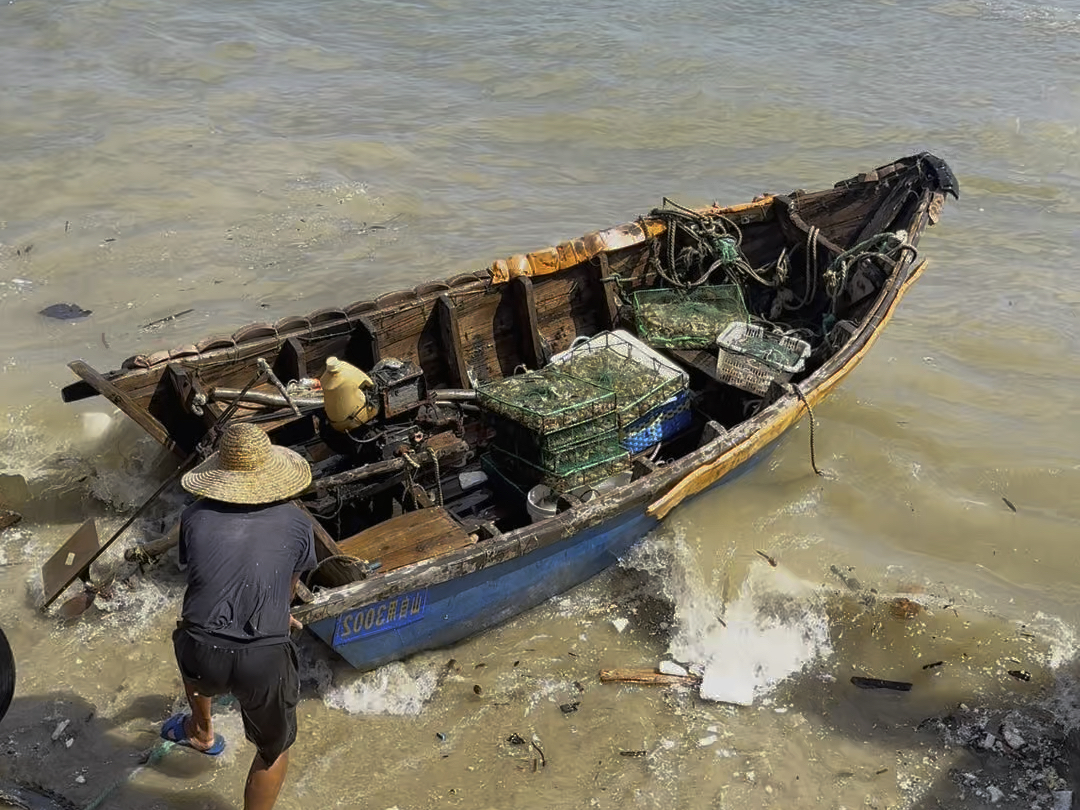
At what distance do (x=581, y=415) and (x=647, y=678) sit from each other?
64.5 inches

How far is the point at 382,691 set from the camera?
211 inches

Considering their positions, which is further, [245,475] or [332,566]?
[332,566]

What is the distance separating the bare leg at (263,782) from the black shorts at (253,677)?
0.62 feet

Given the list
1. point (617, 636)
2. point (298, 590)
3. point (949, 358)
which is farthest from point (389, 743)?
point (949, 358)

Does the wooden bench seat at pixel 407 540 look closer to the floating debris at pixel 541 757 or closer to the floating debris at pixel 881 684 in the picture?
the floating debris at pixel 541 757

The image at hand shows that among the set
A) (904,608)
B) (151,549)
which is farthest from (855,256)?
(151,549)

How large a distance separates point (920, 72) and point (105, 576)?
17107 mm

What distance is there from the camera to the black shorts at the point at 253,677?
373 cm

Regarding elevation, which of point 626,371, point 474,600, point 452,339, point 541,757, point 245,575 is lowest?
point 541,757

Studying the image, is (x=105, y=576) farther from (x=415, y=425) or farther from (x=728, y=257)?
(x=728, y=257)

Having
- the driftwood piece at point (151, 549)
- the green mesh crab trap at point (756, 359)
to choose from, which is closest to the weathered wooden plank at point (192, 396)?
the driftwood piece at point (151, 549)

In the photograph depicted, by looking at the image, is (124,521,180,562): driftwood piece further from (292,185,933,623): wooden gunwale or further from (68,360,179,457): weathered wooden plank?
(292,185,933,623): wooden gunwale

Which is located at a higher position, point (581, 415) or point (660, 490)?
point (581, 415)

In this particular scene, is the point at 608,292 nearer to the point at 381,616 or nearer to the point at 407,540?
the point at 407,540
